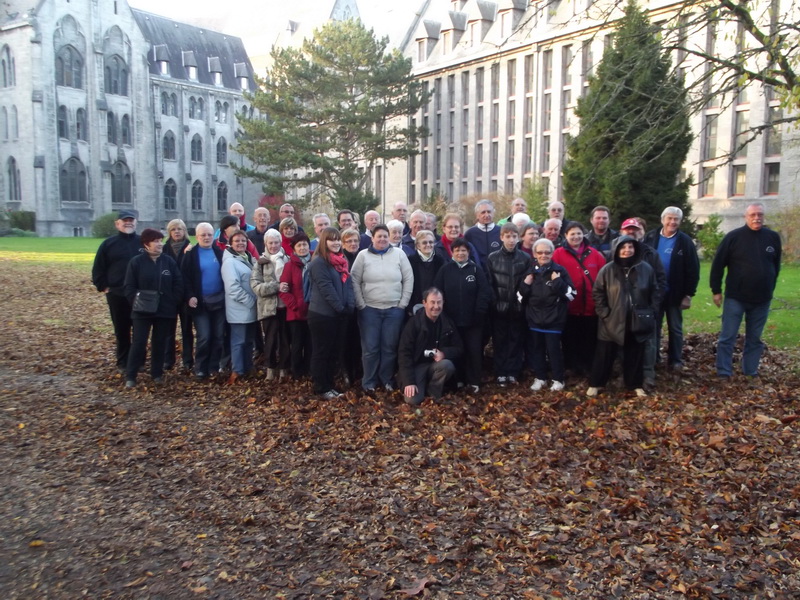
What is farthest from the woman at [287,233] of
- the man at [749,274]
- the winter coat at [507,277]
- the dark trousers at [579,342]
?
the man at [749,274]

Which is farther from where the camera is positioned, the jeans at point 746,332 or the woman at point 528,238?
the woman at point 528,238

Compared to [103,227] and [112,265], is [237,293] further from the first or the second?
[103,227]

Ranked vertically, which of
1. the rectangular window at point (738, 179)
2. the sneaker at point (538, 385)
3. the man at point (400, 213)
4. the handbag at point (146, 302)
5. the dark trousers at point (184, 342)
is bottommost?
the sneaker at point (538, 385)

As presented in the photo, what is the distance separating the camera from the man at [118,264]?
931 cm

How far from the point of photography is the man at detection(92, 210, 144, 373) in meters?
9.31

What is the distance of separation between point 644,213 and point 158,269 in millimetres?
14932

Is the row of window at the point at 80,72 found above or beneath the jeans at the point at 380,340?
above

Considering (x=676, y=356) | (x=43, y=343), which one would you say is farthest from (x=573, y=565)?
(x=43, y=343)

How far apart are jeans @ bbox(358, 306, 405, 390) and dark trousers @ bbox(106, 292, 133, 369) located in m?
3.23

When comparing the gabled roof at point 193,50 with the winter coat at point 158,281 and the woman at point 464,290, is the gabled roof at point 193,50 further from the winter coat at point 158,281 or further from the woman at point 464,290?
the woman at point 464,290

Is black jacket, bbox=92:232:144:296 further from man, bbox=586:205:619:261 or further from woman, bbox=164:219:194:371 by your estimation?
man, bbox=586:205:619:261

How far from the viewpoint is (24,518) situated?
514 centimetres

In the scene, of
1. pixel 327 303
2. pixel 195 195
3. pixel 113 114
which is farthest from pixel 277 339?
pixel 195 195

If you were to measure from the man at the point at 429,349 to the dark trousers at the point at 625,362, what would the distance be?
5.19ft
